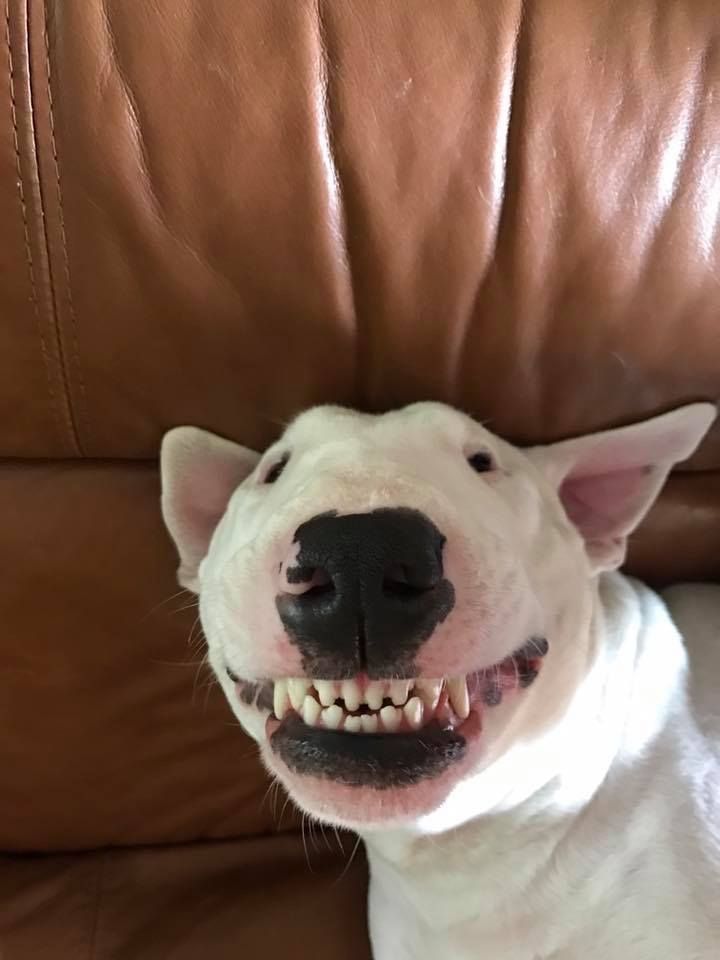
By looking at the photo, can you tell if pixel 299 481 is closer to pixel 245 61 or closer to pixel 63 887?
pixel 245 61

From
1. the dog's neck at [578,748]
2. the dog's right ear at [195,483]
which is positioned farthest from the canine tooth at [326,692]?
the dog's right ear at [195,483]

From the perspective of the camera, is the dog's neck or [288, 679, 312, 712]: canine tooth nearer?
[288, 679, 312, 712]: canine tooth

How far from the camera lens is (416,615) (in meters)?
0.67

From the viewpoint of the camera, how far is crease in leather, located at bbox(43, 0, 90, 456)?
32.3 inches

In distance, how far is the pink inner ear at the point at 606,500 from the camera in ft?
3.27

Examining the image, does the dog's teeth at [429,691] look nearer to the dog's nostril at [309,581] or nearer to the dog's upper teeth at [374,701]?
the dog's upper teeth at [374,701]

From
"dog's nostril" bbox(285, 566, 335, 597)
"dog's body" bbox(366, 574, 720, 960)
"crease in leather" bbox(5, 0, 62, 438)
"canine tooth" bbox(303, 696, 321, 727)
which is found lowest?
"dog's body" bbox(366, 574, 720, 960)

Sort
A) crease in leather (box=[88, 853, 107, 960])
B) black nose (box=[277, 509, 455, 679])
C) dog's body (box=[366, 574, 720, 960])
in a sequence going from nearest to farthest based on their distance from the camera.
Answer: black nose (box=[277, 509, 455, 679]) → dog's body (box=[366, 574, 720, 960]) → crease in leather (box=[88, 853, 107, 960])

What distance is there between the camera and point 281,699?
0.77m

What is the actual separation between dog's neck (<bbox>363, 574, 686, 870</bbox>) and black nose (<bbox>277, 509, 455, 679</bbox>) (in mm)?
247

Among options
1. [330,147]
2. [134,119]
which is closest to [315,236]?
[330,147]

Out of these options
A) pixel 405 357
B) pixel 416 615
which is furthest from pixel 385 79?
pixel 416 615

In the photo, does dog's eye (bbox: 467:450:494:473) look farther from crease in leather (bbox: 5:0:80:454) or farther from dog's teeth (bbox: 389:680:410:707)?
crease in leather (bbox: 5:0:80:454)

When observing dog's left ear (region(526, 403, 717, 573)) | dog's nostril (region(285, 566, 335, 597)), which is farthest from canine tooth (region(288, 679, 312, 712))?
dog's left ear (region(526, 403, 717, 573))
